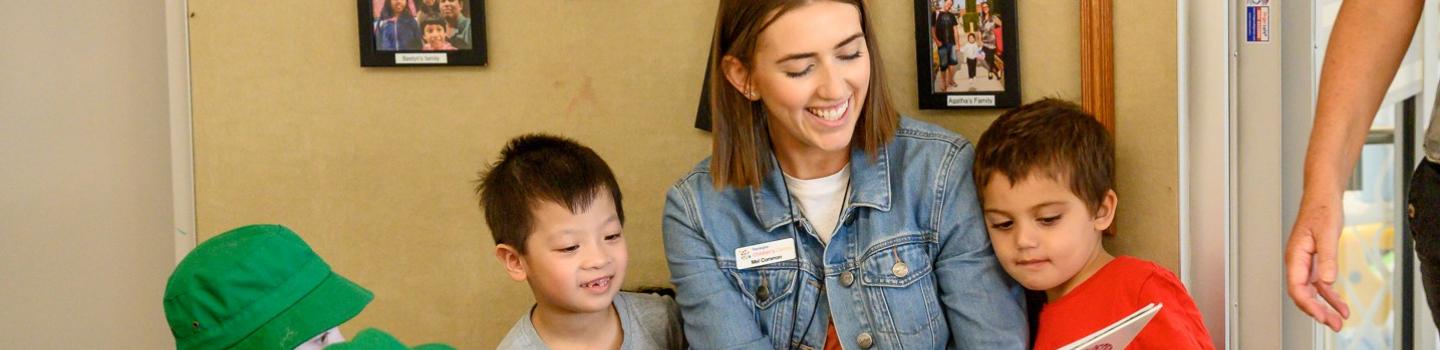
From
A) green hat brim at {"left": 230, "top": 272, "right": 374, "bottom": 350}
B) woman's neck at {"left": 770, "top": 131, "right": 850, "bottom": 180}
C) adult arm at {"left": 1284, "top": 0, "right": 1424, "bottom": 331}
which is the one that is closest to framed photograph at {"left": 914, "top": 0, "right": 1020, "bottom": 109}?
woman's neck at {"left": 770, "top": 131, "right": 850, "bottom": 180}

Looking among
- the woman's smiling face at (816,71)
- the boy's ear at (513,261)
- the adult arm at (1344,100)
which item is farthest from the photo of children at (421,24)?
the adult arm at (1344,100)

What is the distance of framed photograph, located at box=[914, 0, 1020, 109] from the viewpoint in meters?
2.19

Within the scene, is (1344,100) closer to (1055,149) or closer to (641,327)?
(1055,149)

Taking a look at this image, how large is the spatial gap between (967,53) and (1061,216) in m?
0.37

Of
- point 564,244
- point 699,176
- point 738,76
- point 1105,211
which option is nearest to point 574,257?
point 564,244

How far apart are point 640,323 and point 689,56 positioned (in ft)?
1.70

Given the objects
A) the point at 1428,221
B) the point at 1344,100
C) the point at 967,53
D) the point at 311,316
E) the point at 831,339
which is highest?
the point at 967,53

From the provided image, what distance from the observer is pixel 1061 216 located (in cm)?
200

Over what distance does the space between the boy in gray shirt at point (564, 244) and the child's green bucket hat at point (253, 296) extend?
1.29ft

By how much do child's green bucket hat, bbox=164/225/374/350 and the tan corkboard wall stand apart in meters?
0.73

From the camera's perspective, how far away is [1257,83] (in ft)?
6.57

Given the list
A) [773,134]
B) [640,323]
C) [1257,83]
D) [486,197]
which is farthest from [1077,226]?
[486,197]

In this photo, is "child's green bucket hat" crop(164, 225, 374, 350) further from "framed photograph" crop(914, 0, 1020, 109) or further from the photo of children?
"framed photograph" crop(914, 0, 1020, 109)

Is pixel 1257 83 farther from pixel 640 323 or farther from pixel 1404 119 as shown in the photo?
pixel 640 323
